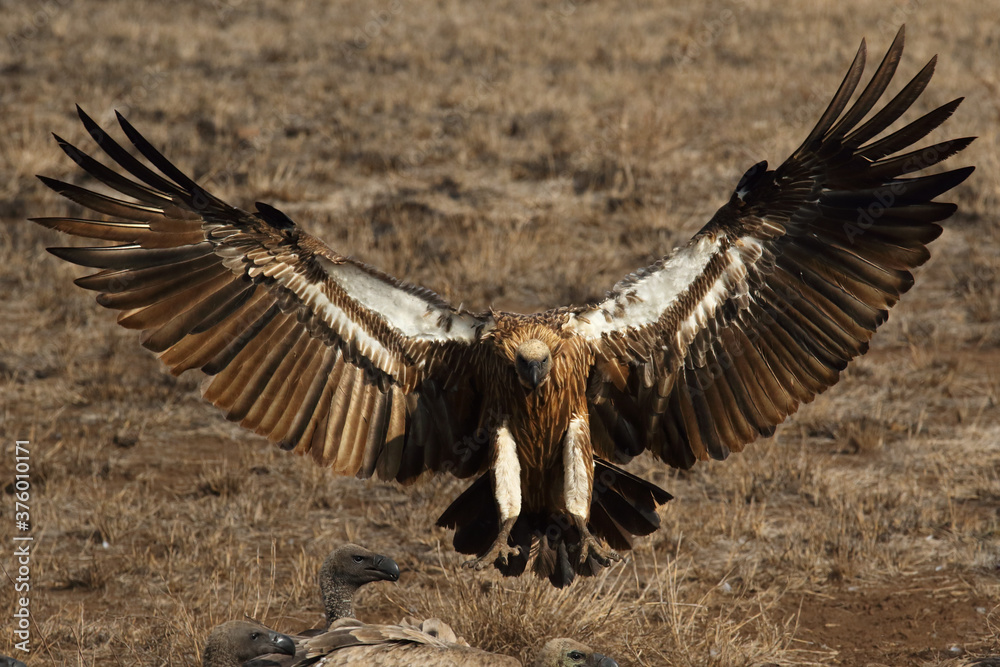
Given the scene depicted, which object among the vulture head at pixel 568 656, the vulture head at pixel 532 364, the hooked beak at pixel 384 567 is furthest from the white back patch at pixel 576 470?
the hooked beak at pixel 384 567

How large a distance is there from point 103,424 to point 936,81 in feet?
39.4

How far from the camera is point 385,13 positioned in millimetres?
19266

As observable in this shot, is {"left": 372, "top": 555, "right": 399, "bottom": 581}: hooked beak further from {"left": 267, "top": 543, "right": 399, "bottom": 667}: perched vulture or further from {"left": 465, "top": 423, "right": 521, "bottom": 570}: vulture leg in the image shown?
{"left": 465, "top": 423, "right": 521, "bottom": 570}: vulture leg

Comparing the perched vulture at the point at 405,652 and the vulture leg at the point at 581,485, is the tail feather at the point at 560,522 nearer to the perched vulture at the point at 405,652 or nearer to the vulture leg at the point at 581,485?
the vulture leg at the point at 581,485

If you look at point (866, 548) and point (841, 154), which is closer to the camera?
point (841, 154)

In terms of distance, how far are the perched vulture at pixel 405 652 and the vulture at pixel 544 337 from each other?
0.42m

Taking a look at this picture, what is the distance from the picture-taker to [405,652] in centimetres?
405

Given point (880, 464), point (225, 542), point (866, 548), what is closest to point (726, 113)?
point (880, 464)

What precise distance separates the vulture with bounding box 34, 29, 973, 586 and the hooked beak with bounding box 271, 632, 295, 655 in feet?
2.90

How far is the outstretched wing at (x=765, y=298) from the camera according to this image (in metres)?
4.69

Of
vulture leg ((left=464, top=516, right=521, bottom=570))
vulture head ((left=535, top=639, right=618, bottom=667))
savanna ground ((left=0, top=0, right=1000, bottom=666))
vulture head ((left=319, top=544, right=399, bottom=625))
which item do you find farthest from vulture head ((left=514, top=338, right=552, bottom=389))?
savanna ground ((left=0, top=0, right=1000, bottom=666))

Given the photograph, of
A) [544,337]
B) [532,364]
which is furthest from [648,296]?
[532,364]

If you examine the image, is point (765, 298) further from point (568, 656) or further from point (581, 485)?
point (568, 656)

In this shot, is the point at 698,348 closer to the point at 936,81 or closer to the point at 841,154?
the point at 841,154
